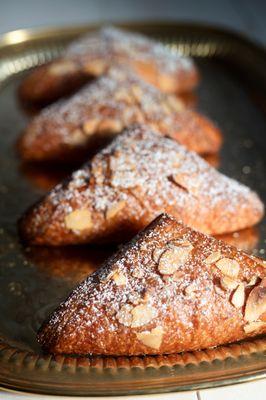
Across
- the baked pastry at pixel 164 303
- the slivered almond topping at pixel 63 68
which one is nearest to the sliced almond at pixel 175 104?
the slivered almond topping at pixel 63 68

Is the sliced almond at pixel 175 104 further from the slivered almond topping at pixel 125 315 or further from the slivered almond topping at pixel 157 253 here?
the slivered almond topping at pixel 125 315

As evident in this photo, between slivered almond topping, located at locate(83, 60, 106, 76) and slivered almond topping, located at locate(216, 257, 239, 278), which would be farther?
slivered almond topping, located at locate(83, 60, 106, 76)

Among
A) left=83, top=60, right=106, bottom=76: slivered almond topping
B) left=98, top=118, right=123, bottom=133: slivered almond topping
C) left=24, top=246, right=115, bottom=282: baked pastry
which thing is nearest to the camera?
left=24, top=246, right=115, bottom=282: baked pastry

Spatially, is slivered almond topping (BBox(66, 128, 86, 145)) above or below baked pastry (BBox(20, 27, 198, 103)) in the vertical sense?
below

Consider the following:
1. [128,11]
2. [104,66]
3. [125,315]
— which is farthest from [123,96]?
[128,11]

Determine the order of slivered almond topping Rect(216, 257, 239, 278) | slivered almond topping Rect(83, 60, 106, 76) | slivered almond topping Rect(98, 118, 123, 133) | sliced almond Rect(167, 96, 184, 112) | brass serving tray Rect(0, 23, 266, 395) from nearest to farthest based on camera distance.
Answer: brass serving tray Rect(0, 23, 266, 395), slivered almond topping Rect(216, 257, 239, 278), slivered almond topping Rect(98, 118, 123, 133), sliced almond Rect(167, 96, 184, 112), slivered almond topping Rect(83, 60, 106, 76)

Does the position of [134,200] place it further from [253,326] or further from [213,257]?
[253,326]

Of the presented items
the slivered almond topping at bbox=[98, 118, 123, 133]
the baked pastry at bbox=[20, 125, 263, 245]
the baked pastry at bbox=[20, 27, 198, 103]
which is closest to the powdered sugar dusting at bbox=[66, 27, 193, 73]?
the baked pastry at bbox=[20, 27, 198, 103]

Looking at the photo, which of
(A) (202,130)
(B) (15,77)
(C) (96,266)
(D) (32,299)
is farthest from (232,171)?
(B) (15,77)

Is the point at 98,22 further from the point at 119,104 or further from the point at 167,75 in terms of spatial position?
the point at 119,104

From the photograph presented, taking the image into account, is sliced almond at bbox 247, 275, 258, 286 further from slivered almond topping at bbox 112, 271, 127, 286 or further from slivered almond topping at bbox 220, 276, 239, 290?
slivered almond topping at bbox 112, 271, 127, 286
